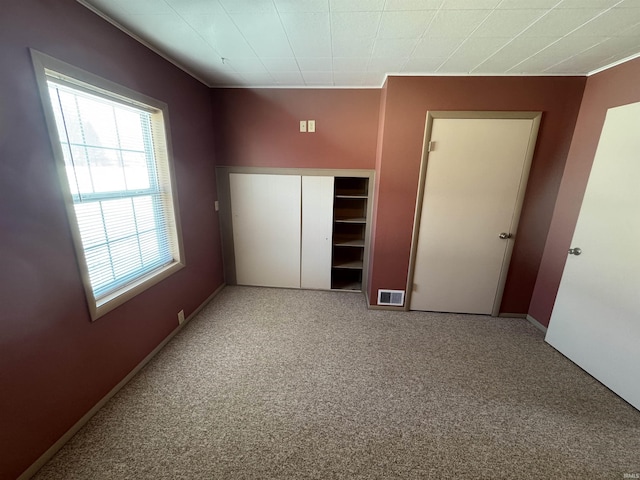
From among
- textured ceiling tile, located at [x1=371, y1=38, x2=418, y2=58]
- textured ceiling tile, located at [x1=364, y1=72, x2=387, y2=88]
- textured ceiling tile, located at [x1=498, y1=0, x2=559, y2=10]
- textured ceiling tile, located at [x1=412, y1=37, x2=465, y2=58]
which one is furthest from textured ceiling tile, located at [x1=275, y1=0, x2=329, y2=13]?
textured ceiling tile, located at [x1=364, y1=72, x2=387, y2=88]

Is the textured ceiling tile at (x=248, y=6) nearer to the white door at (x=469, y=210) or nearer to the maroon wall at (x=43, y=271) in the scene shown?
the maroon wall at (x=43, y=271)

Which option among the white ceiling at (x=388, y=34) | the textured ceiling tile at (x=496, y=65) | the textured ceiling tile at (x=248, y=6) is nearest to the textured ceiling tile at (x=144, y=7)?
the white ceiling at (x=388, y=34)

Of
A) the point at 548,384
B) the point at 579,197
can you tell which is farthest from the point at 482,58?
the point at 548,384

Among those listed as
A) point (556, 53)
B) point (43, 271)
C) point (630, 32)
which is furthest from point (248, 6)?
point (630, 32)

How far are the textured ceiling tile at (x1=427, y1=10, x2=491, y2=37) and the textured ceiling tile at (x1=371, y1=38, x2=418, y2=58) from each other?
0.52ft

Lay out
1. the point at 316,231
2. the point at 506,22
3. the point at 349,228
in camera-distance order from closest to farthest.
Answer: the point at 506,22 → the point at 316,231 → the point at 349,228

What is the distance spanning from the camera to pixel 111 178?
1.71 metres

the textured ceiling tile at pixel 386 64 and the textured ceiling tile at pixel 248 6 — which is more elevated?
the textured ceiling tile at pixel 386 64

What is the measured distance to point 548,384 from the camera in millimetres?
1883

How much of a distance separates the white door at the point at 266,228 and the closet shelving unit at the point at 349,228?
21.9 inches

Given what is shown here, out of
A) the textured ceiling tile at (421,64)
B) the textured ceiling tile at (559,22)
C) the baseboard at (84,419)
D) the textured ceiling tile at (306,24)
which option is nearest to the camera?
the baseboard at (84,419)

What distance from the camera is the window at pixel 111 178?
1.39 m

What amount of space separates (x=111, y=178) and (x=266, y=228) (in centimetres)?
170

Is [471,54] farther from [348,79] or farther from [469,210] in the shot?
[469,210]
